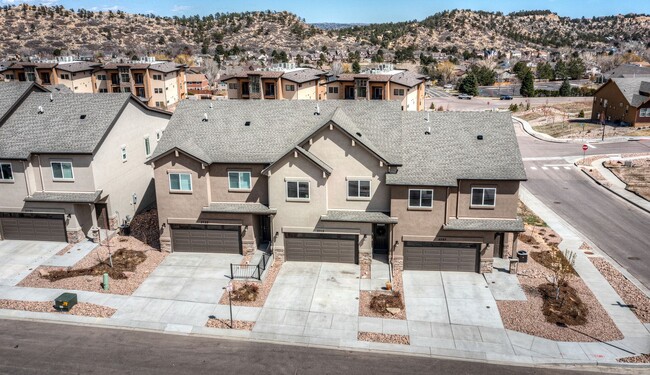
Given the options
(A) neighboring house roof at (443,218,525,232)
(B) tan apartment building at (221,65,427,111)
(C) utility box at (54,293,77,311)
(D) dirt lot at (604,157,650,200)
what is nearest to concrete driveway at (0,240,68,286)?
(C) utility box at (54,293,77,311)

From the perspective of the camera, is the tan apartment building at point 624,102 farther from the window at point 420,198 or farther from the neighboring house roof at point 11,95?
the neighboring house roof at point 11,95

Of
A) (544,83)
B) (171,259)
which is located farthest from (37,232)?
(544,83)

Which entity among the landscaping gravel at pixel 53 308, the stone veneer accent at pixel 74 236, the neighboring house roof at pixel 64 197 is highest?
the neighboring house roof at pixel 64 197

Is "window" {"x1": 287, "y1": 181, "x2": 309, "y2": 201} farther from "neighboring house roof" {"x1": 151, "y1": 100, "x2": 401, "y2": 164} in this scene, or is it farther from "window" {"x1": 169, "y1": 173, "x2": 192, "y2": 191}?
"window" {"x1": 169, "y1": 173, "x2": 192, "y2": 191}

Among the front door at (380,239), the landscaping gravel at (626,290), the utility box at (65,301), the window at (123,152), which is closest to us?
the landscaping gravel at (626,290)

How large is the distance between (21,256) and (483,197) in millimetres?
28475

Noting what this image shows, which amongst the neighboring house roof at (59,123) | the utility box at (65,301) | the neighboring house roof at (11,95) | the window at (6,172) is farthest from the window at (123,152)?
the utility box at (65,301)

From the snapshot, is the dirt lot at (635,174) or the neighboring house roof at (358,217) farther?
the dirt lot at (635,174)

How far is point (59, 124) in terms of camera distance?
112 ft

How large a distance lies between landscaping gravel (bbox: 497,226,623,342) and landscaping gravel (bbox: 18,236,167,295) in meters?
19.9

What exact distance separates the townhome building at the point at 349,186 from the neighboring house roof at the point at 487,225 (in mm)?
56

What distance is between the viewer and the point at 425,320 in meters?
24.5

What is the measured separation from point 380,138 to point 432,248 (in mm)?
7275

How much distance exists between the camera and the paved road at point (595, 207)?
32.0 meters
